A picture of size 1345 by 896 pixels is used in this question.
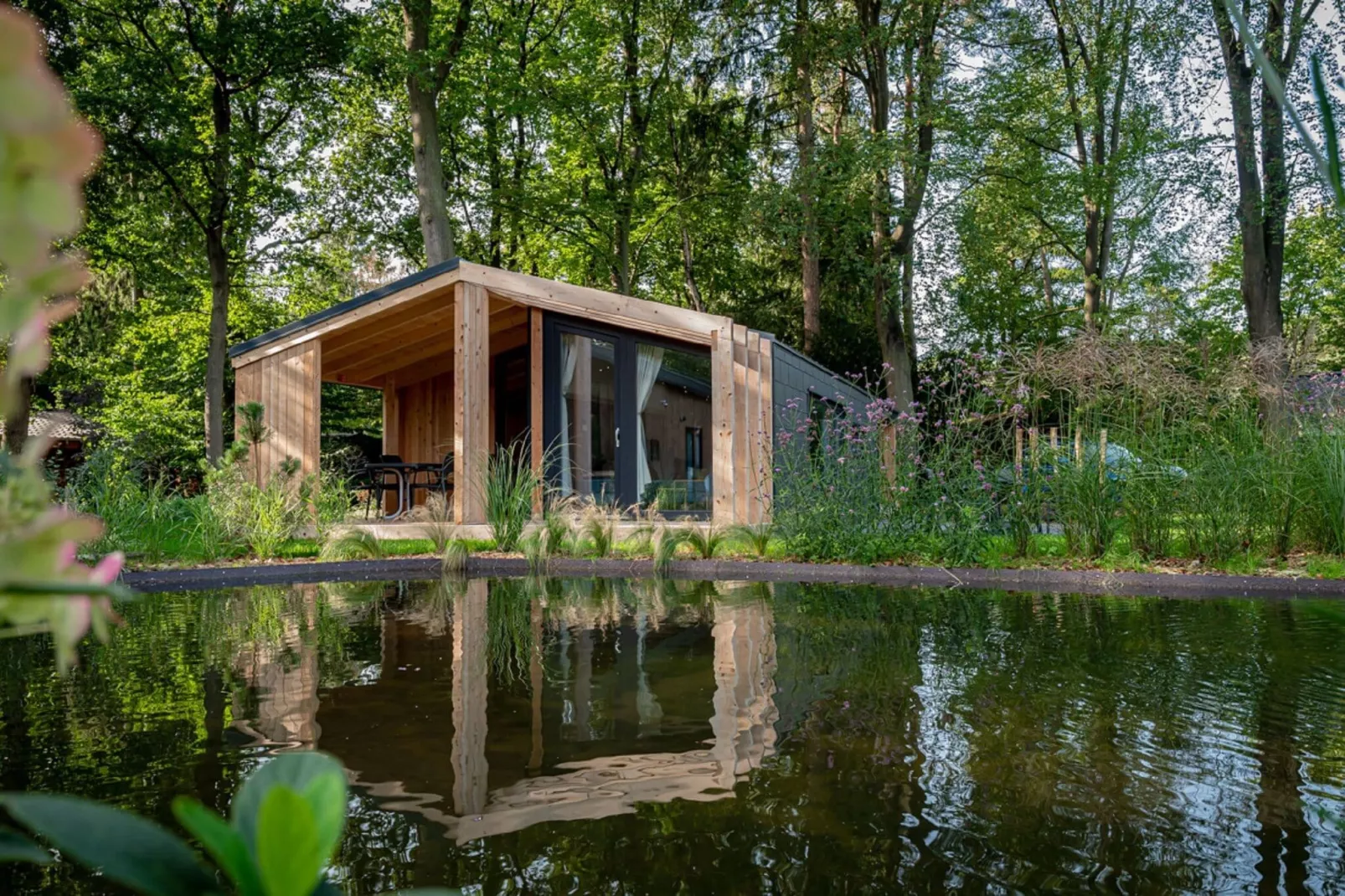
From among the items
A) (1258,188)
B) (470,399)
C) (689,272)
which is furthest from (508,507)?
(689,272)

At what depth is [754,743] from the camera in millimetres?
2537

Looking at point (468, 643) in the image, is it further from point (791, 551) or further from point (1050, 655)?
point (791, 551)

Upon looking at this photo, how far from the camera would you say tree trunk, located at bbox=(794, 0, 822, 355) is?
13875 mm

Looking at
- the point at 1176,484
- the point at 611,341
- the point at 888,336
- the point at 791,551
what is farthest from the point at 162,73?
the point at 1176,484

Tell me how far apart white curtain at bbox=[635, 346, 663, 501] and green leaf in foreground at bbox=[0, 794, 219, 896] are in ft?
34.1

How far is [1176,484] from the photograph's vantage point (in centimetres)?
602

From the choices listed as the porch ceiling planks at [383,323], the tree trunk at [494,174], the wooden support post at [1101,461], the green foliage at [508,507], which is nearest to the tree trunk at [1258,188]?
the wooden support post at [1101,461]

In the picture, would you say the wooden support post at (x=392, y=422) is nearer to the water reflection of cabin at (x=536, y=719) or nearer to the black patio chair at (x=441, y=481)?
the black patio chair at (x=441, y=481)

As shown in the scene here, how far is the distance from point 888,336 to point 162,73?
11.9 meters

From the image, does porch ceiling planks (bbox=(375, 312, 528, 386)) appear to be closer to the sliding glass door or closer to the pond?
the sliding glass door

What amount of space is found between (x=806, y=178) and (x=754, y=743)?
40.2 feet

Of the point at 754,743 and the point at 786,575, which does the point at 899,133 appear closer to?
the point at 786,575

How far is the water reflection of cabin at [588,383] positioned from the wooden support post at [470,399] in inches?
0.5

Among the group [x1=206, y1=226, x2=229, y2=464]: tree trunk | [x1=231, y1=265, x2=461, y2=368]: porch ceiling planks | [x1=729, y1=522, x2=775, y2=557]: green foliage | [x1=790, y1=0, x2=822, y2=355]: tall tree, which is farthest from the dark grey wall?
[x1=206, y1=226, x2=229, y2=464]: tree trunk
